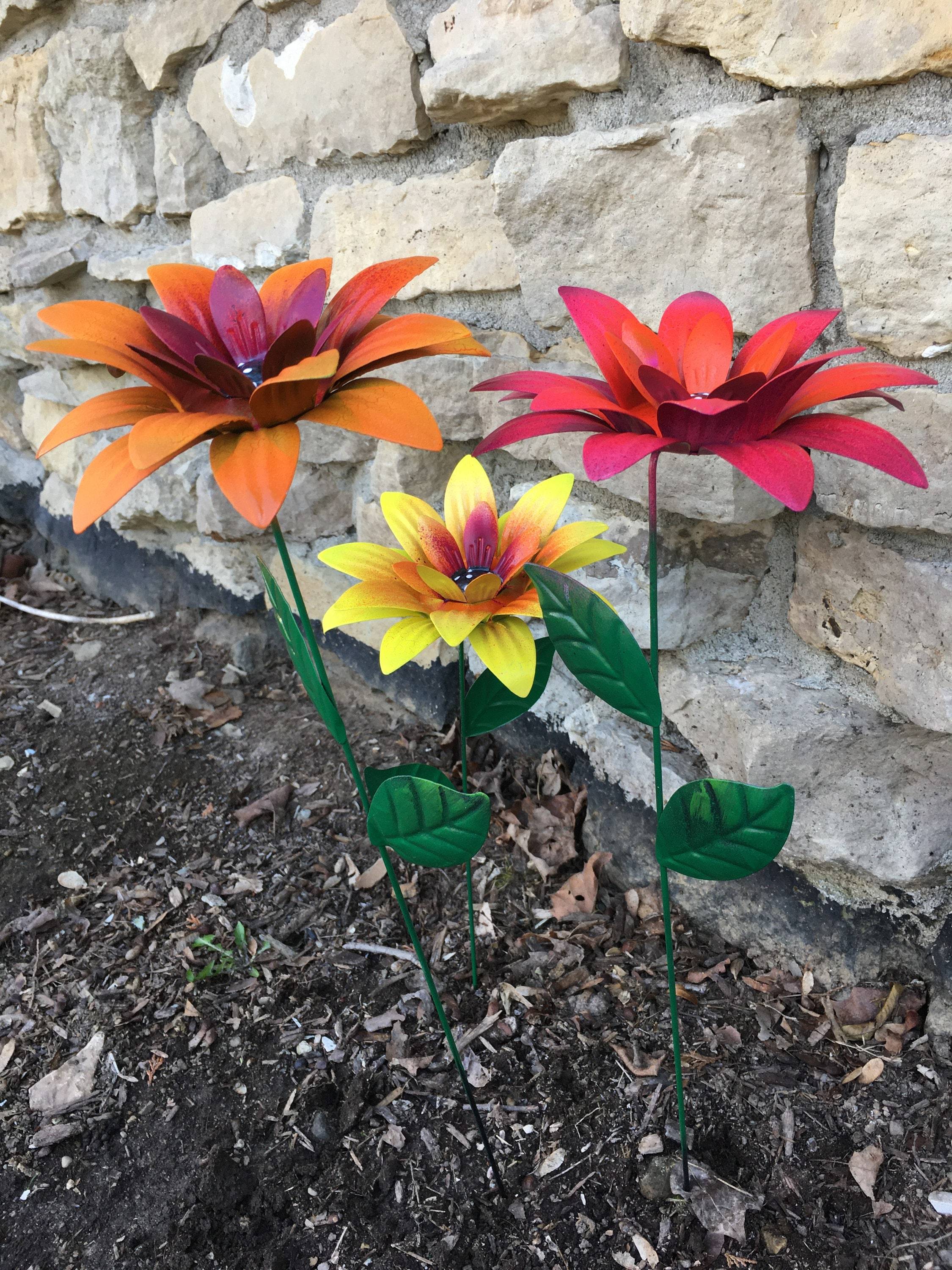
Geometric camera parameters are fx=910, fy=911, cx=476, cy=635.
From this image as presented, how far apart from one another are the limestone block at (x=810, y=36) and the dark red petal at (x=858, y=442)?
398 mm

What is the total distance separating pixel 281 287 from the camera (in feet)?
2.56

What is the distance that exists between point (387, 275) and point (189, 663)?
1396 mm

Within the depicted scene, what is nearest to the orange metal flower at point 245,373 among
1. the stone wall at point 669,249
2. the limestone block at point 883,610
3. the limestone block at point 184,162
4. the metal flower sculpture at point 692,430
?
the metal flower sculpture at point 692,430

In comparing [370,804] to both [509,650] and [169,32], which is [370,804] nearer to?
[509,650]

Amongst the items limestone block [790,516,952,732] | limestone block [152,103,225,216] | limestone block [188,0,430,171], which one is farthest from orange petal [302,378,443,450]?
limestone block [152,103,225,216]

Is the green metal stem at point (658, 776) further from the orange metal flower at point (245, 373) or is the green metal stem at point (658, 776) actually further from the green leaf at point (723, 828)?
the orange metal flower at point (245, 373)

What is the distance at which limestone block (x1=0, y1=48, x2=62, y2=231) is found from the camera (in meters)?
1.81

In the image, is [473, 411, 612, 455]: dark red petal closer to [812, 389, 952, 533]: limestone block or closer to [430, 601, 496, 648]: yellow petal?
[430, 601, 496, 648]: yellow petal

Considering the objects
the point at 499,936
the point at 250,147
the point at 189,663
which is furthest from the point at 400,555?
the point at 189,663

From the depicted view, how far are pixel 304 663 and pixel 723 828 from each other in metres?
0.41

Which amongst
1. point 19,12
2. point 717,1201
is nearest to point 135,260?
point 19,12

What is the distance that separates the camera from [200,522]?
1796 mm

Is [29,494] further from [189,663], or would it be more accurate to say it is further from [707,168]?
[707,168]

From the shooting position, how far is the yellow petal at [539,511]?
2.86ft
